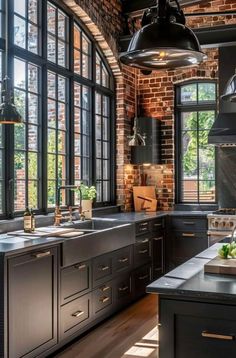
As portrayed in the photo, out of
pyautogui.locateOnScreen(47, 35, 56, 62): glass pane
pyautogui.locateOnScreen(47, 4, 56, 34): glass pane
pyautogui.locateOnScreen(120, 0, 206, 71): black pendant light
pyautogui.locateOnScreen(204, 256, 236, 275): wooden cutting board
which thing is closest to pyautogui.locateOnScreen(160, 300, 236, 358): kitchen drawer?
pyautogui.locateOnScreen(204, 256, 236, 275): wooden cutting board

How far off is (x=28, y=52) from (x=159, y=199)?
11.2 ft

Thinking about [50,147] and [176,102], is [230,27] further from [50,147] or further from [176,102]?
[50,147]

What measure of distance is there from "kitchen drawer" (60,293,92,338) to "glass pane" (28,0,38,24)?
293 centimetres

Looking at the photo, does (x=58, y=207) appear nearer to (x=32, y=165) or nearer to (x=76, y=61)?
(x=32, y=165)

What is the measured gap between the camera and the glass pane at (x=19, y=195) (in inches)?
193

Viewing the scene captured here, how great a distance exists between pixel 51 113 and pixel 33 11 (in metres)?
1.11

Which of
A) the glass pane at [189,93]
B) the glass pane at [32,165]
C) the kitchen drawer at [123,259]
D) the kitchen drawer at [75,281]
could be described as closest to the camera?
the kitchen drawer at [75,281]

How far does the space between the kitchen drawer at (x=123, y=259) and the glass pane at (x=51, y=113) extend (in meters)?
1.62

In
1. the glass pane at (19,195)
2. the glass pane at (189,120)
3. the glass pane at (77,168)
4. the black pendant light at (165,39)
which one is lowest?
the glass pane at (19,195)

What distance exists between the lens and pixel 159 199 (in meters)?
7.62

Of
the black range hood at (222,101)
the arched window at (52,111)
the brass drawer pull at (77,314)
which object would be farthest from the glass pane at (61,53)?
the brass drawer pull at (77,314)

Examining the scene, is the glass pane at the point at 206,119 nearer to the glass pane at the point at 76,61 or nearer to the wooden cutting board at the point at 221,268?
the glass pane at the point at 76,61

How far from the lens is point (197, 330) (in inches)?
87.2

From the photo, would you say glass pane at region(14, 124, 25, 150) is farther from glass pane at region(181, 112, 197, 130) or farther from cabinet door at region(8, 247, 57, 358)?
glass pane at region(181, 112, 197, 130)
